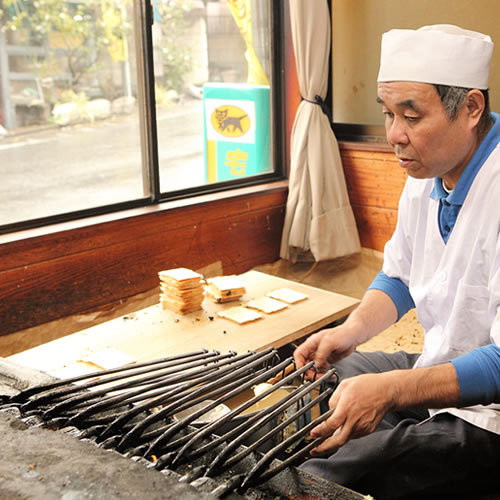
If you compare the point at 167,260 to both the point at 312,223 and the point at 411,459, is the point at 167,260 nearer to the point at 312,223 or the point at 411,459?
the point at 312,223

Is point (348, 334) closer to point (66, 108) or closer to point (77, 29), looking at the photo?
point (66, 108)

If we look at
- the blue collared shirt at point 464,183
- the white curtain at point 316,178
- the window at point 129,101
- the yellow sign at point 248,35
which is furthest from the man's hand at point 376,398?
the yellow sign at point 248,35

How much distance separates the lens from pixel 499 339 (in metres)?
1.67

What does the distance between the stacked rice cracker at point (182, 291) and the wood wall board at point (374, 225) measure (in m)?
2.40

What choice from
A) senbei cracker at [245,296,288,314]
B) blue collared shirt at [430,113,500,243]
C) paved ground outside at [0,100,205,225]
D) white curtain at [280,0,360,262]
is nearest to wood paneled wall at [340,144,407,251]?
white curtain at [280,0,360,262]

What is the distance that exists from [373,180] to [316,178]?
52cm

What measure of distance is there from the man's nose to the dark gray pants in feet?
2.80

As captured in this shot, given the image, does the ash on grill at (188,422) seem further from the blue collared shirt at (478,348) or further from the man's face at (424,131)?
the man's face at (424,131)

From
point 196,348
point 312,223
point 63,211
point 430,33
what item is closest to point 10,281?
point 63,211

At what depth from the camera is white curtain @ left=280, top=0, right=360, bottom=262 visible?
5078 millimetres

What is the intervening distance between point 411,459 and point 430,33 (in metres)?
1.29

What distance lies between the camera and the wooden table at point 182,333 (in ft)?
9.18

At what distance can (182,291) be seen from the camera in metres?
3.21

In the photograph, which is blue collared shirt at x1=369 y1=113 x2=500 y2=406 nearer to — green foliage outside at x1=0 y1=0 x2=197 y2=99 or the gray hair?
the gray hair
